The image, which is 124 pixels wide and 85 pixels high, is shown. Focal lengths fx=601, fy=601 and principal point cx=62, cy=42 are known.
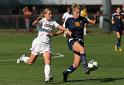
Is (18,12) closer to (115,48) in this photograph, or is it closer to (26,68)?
(115,48)

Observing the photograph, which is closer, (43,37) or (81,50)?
(81,50)

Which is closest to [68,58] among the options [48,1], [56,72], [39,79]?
[56,72]

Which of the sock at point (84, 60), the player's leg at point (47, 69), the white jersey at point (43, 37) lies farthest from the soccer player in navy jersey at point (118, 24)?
the sock at point (84, 60)

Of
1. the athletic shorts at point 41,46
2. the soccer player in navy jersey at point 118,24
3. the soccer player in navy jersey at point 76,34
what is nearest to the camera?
the soccer player in navy jersey at point 76,34

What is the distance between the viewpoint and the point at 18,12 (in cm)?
6253

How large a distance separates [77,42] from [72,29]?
419mm

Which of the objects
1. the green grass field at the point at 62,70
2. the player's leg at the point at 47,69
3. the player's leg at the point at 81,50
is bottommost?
the green grass field at the point at 62,70

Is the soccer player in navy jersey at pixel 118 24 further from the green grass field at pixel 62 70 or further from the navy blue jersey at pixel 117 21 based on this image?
the green grass field at pixel 62 70

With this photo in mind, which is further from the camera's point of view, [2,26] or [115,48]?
[2,26]

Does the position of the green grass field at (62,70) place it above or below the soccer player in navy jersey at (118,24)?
below

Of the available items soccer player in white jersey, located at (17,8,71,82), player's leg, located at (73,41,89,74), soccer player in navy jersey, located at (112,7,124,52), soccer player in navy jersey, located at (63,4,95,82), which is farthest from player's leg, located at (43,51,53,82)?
soccer player in navy jersey, located at (112,7,124,52)

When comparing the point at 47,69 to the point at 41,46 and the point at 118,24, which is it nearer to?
the point at 41,46

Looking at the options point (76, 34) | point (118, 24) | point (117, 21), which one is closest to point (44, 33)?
point (76, 34)

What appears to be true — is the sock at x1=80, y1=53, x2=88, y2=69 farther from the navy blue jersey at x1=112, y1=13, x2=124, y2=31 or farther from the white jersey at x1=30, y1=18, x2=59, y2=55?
the navy blue jersey at x1=112, y1=13, x2=124, y2=31
